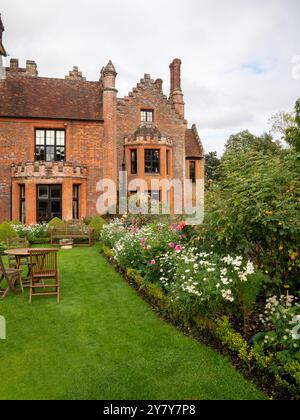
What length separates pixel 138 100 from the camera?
25.7 meters

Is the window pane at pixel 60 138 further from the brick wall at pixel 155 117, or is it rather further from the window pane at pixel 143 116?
the window pane at pixel 143 116

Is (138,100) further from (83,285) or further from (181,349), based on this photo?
(181,349)

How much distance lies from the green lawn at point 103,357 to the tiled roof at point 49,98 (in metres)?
17.0

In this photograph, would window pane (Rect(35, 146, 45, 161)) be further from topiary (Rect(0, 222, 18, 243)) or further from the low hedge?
the low hedge

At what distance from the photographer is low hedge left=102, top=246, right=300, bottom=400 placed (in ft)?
12.4

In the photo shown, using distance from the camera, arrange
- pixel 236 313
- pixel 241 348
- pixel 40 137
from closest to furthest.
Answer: pixel 241 348
pixel 236 313
pixel 40 137

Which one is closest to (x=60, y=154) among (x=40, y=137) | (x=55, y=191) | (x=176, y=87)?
(x=40, y=137)

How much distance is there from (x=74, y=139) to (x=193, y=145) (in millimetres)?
11997

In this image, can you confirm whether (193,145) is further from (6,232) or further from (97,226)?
(6,232)

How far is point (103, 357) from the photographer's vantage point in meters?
5.07

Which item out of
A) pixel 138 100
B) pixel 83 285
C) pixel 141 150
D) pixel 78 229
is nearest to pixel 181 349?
pixel 83 285

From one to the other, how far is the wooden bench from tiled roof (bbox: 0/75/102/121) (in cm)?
867

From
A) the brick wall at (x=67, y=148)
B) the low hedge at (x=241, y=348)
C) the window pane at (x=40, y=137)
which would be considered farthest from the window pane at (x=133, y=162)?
the low hedge at (x=241, y=348)

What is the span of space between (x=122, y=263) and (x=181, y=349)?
204 inches
